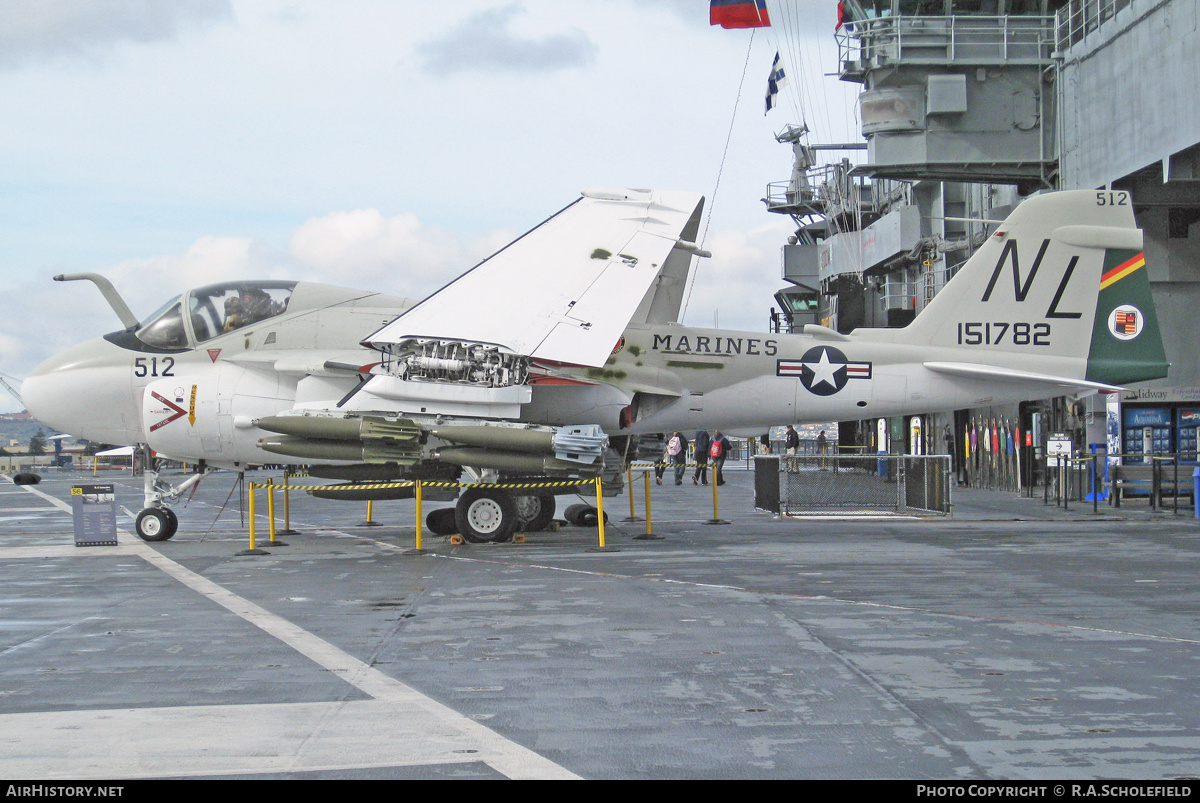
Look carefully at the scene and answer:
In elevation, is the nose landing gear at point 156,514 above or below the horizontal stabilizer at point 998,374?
below

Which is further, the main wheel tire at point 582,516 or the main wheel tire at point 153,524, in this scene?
the main wheel tire at point 582,516

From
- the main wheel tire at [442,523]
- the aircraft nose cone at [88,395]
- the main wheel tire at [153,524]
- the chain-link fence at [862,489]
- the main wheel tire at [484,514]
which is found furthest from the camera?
the chain-link fence at [862,489]

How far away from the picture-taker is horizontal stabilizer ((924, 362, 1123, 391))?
51.1ft

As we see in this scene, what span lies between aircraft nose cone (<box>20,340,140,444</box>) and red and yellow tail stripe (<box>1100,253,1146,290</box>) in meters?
14.9

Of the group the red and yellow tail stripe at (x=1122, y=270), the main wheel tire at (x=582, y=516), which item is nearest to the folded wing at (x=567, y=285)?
the main wheel tire at (x=582, y=516)

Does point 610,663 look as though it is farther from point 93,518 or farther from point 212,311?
point 93,518

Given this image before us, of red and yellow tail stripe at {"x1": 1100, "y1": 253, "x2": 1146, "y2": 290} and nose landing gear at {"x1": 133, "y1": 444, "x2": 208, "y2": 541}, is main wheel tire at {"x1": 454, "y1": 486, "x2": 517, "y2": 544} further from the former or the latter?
red and yellow tail stripe at {"x1": 1100, "y1": 253, "x2": 1146, "y2": 290}

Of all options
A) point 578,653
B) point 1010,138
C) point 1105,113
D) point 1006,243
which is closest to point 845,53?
point 1010,138

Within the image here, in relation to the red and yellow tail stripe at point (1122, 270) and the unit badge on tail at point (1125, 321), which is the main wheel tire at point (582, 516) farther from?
the red and yellow tail stripe at point (1122, 270)

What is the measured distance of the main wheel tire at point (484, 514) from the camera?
14984 mm

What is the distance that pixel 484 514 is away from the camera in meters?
15.1

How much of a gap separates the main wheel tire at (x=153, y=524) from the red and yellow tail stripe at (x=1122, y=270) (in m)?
14.8

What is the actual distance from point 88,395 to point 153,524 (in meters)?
2.14

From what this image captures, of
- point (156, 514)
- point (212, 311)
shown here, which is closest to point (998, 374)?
point (212, 311)
